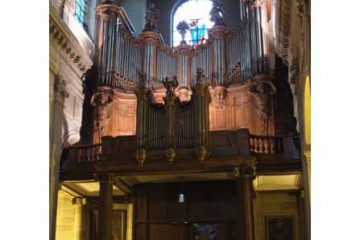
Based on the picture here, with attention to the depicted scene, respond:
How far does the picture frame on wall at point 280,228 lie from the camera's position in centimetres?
1350

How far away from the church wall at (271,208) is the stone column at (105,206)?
389 cm

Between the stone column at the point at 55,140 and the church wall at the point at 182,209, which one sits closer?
the stone column at the point at 55,140

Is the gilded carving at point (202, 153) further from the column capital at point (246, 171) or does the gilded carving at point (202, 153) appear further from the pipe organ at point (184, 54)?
→ the pipe organ at point (184, 54)

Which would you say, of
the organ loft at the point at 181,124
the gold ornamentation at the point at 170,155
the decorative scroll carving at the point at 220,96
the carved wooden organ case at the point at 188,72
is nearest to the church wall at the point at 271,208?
the organ loft at the point at 181,124

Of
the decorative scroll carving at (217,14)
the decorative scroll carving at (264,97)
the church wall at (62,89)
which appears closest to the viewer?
the church wall at (62,89)

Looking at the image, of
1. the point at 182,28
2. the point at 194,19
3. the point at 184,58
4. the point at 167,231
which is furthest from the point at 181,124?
the point at 194,19

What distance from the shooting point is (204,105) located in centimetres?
1224

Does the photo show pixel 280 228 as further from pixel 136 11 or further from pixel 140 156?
pixel 136 11

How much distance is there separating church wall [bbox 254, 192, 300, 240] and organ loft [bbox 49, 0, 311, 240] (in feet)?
0.09

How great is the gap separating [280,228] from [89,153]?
5.18 m

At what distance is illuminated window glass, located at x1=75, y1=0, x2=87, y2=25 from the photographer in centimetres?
1598

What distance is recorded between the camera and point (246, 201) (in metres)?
11.5

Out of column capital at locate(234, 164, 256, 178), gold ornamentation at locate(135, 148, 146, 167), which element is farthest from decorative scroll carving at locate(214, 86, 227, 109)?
gold ornamentation at locate(135, 148, 146, 167)

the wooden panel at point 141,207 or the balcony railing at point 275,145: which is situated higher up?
the balcony railing at point 275,145
